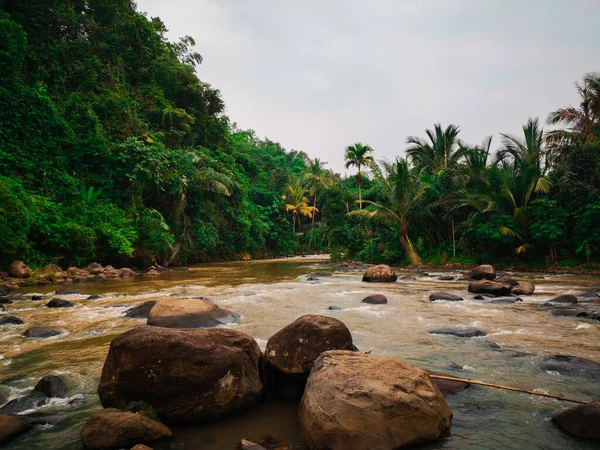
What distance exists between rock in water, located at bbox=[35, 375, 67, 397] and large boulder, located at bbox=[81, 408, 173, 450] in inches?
47.7

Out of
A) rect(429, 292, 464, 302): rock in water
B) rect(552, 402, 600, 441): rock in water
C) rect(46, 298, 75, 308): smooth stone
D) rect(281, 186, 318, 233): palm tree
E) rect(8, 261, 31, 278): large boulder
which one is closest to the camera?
rect(552, 402, 600, 441): rock in water

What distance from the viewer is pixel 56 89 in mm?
19250

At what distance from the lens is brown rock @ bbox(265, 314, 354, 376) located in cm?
364

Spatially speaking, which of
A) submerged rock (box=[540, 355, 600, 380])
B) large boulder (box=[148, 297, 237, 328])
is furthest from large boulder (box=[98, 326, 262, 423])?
Result: submerged rock (box=[540, 355, 600, 380])

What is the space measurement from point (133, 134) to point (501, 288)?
66.5ft

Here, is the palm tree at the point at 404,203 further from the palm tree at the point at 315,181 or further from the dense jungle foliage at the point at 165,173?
the palm tree at the point at 315,181

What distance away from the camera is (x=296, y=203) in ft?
157

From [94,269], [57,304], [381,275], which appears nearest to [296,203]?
[94,269]

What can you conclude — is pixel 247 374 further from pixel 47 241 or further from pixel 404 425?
pixel 47 241

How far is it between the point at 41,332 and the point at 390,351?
18.4 feet

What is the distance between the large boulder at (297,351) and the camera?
362cm

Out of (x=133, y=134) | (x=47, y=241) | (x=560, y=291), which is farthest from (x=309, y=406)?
(x=133, y=134)

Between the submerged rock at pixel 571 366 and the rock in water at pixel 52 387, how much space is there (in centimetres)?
529

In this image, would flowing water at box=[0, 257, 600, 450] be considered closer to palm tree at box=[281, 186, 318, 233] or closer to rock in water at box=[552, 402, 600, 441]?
rock in water at box=[552, 402, 600, 441]
